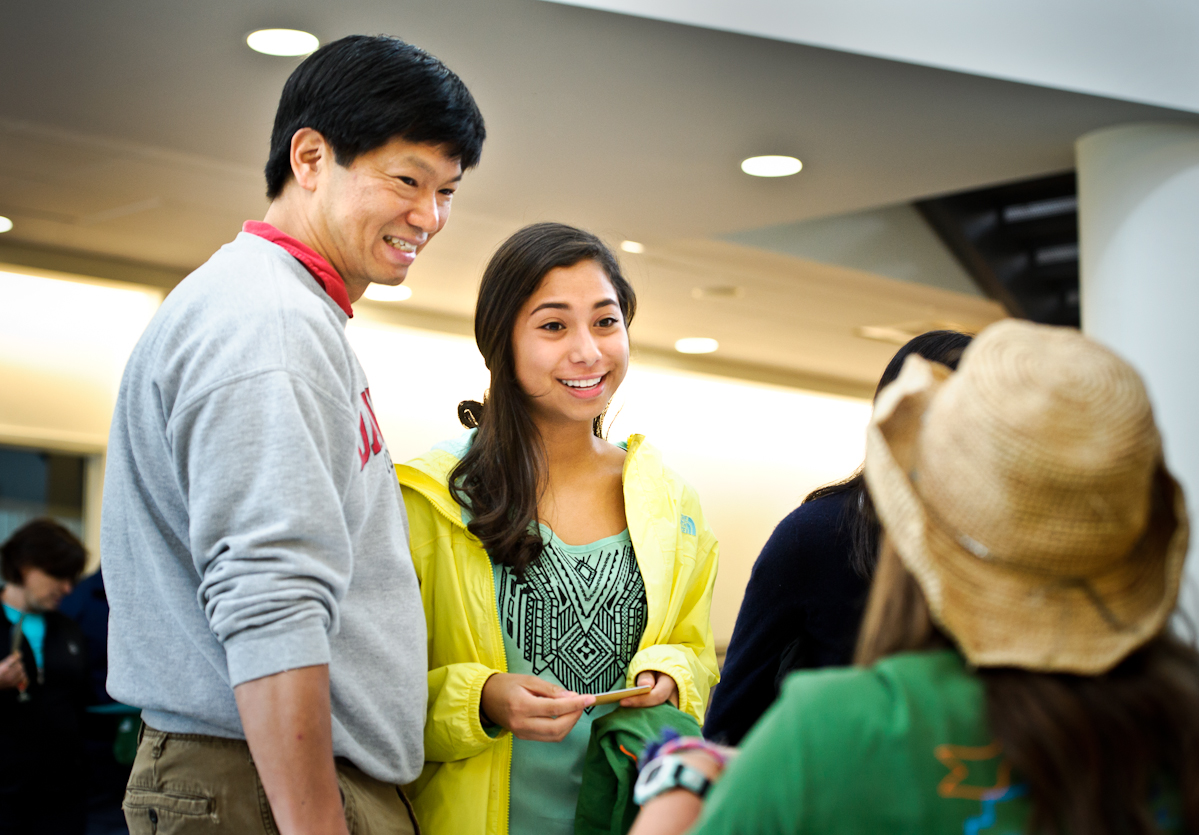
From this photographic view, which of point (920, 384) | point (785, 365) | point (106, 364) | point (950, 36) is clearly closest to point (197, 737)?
point (920, 384)

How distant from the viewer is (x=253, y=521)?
1245mm

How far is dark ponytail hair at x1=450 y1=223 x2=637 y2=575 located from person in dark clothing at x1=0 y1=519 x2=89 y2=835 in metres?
3.01

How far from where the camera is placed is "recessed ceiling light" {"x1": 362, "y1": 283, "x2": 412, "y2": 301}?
21.0 ft

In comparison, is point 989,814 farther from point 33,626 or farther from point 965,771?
point 33,626

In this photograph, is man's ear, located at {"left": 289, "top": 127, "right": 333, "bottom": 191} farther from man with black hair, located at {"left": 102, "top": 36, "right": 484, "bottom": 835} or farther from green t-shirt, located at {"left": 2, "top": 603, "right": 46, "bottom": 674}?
green t-shirt, located at {"left": 2, "top": 603, "right": 46, "bottom": 674}

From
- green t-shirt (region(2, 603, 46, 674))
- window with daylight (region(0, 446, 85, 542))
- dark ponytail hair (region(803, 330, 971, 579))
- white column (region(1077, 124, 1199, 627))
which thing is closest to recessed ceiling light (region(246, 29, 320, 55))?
dark ponytail hair (region(803, 330, 971, 579))

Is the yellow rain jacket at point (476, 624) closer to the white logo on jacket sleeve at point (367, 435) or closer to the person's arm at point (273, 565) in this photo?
the white logo on jacket sleeve at point (367, 435)

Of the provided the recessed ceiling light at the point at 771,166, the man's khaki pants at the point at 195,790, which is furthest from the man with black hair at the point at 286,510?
the recessed ceiling light at the point at 771,166

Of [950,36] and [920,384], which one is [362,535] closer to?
[920,384]

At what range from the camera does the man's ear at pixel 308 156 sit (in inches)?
60.2

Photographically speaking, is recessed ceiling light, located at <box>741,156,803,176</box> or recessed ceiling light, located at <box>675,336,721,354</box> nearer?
recessed ceiling light, located at <box>741,156,803,176</box>

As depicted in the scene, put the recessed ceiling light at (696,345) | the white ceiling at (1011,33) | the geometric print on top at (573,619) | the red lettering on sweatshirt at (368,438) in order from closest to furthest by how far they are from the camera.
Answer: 1. the red lettering on sweatshirt at (368,438)
2. the geometric print on top at (573,619)
3. the white ceiling at (1011,33)
4. the recessed ceiling light at (696,345)

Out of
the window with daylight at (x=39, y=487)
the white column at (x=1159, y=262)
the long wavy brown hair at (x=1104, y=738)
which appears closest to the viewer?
the long wavy brown hair at (x=1104, y=738)

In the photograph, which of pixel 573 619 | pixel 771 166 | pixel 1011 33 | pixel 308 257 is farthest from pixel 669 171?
pixel 308 257
